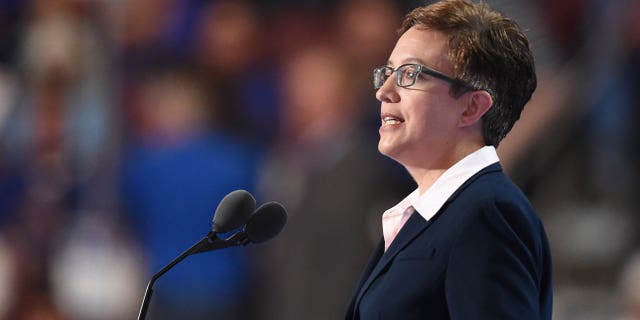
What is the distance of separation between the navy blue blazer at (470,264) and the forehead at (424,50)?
222 millimetres

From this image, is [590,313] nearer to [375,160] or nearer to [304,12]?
[375,160]

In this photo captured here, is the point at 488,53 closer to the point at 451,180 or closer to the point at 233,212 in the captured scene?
the point at 451,180

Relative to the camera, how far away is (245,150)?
4773 mm

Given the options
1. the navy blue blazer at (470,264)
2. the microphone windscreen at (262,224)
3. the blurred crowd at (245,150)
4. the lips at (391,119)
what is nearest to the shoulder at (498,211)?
the navy blue blazer at (470,264)

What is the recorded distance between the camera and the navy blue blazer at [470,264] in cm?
192

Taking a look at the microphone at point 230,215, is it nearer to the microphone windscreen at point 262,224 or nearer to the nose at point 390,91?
the microphone windscreen at point 262,224

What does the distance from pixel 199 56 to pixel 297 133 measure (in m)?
0.67

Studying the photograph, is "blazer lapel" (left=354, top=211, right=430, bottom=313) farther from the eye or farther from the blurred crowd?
the blurred crowd

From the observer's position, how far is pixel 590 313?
4.29 meters

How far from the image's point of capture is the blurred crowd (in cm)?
429

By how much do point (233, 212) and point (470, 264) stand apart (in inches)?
18.4

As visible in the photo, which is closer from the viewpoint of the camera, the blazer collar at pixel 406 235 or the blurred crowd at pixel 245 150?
the blazer collar at pixel 406 235

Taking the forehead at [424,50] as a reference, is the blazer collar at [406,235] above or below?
Answer: below

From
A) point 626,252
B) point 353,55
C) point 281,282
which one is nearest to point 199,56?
point 353,55
